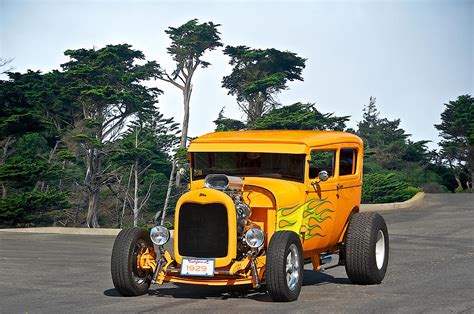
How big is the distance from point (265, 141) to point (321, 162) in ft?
3.11

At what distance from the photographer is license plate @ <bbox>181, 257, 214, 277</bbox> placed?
1159cm

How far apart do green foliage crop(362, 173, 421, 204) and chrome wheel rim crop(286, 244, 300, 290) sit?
122 ft

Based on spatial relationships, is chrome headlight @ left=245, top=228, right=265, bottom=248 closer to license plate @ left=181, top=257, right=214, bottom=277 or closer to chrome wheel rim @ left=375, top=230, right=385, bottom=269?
license plate @ left=181, top=257, right=214, bottom=277

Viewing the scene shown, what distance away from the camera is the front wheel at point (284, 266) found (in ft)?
37.0

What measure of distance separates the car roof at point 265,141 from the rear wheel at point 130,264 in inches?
66.9

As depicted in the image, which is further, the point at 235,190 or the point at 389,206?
the point at 389,206

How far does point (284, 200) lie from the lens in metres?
12.3

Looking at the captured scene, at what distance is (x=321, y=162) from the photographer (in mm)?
13281

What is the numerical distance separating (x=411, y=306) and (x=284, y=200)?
228 cm

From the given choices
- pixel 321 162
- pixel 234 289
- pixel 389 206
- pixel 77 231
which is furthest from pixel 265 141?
pixel 389 206

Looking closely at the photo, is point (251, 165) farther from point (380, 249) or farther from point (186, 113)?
point (186, 113)

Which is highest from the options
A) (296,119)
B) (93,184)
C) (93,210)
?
(296,119)

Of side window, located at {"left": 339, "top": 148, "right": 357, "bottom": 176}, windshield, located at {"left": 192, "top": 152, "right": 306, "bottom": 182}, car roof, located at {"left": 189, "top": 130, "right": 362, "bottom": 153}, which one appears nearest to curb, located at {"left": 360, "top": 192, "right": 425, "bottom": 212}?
side window, located at {"left": 339, "top": 148, "right": 357, "bottom": 176}

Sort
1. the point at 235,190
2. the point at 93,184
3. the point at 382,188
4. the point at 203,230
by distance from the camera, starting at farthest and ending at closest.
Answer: the point at 93,184 → the point at 382,188 → the point at 235,190 → the point at 203,230
